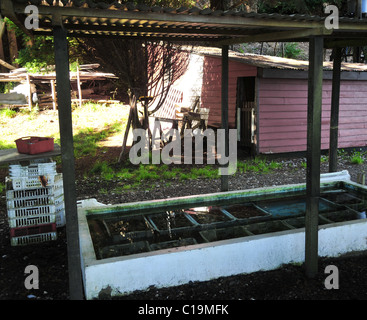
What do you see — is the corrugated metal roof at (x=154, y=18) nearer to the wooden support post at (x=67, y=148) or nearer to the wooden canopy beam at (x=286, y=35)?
the wooden canopy beam at (x=286, y=35)

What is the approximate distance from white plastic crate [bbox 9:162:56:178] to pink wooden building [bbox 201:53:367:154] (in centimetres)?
715

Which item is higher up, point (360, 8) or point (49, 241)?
point (360, 8)

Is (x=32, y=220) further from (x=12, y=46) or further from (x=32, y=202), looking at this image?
(x=12, y=46)

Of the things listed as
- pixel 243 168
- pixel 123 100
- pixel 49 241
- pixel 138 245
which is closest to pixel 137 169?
pixel 243 168

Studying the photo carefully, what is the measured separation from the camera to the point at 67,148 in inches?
144

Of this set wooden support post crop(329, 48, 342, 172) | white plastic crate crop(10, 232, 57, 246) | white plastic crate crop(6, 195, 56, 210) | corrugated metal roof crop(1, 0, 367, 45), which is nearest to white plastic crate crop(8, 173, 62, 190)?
white plastic crate crop(6, 195, 56, 210)

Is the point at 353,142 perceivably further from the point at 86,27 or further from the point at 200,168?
the point at 86,27

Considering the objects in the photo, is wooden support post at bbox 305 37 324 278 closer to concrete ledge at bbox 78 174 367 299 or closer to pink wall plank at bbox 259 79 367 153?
concrete ledge at bbox 78 174 367 299

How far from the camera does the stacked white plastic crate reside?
17.9 ft

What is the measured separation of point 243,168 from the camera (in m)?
10.2

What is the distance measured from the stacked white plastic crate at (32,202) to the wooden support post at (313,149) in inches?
149

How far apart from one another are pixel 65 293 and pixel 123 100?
18.2m

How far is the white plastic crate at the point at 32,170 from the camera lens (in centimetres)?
539

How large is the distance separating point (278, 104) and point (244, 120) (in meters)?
1.18
